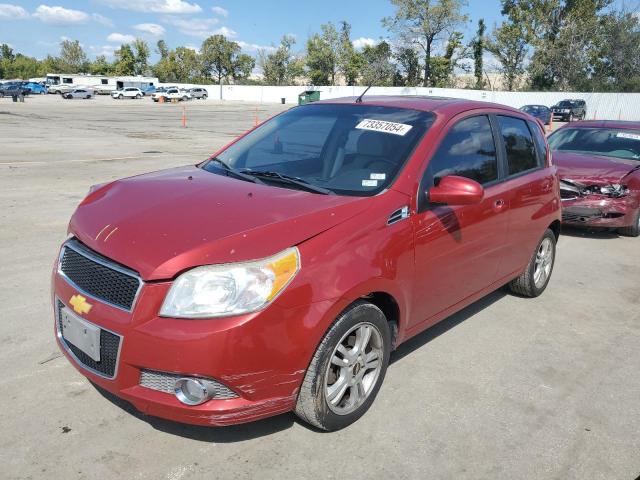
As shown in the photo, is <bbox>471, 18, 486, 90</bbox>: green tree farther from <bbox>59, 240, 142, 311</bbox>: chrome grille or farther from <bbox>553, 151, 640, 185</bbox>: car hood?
<bbox>59, 240, 142, 311</bbox>: chrome grille

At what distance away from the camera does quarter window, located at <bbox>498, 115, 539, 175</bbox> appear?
4.44 m

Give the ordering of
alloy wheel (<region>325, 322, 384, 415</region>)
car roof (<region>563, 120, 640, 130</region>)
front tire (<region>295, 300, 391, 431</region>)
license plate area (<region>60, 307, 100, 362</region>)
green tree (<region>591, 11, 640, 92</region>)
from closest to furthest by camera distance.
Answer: license plate area (<region>60, 307, 100, 362</region>)
front tire (<region>295, 300, 391, 431</region>)
alloy wheel (<region>325, 322, 384, 415</region>)
car roof (<region>563, 120, 640, 130</region>)
green tree (<region>591, 11, 640, 92</region>)

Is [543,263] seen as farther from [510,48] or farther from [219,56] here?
[219,56]

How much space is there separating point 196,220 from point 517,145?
2998mm

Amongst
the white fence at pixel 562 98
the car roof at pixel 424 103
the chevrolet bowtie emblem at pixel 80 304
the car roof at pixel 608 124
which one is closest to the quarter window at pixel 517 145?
the car roof at pixel 424 103

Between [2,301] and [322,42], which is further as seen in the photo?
[322,42]

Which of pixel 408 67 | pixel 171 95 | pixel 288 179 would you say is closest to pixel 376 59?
pixel 408 67

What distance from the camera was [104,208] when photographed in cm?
309

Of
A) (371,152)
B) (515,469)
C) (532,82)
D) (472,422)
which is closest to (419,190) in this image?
(371,152)

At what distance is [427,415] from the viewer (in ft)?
10.6

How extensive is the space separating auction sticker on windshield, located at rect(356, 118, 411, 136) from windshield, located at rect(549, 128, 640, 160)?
249 inches

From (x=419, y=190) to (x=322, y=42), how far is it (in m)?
96.5

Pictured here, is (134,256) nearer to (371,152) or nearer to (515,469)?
(371,152)

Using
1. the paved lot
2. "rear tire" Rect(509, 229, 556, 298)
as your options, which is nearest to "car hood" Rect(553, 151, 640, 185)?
the paved lot
